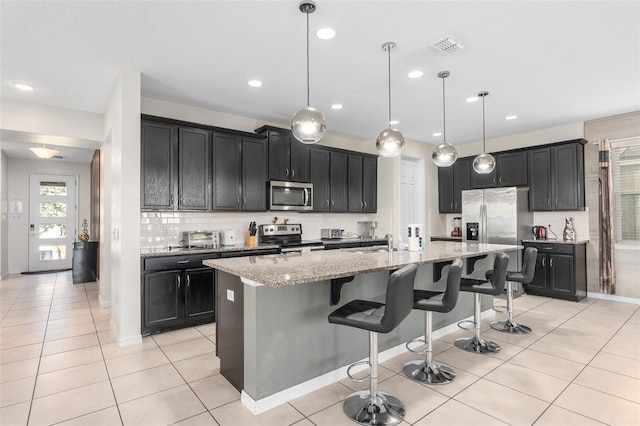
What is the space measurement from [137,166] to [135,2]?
168 cm

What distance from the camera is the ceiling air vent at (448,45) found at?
9.80ft

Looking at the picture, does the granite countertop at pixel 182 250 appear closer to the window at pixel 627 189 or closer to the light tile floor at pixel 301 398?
the light tile floor at pixel 301 398

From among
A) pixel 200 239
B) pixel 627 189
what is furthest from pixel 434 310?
pixel 627 189

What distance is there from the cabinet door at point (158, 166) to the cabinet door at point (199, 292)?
895mm

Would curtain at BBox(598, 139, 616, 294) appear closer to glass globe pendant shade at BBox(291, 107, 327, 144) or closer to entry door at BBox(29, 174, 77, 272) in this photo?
glass globe pendant shade at BBox(291, 107, 327, 144)

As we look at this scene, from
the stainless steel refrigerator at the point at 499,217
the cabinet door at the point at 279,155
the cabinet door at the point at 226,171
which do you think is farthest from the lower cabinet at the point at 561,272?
the cabinet door at the point at 226,171

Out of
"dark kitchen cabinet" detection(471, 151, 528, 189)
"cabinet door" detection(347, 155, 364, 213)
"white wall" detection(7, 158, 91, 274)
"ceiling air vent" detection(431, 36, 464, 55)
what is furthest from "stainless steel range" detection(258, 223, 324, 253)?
"white wall" detection(7, 158, 91, 274)

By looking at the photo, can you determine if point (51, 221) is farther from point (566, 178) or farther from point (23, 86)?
point (566, 178)

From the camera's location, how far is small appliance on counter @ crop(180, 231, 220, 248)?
4.48 metres

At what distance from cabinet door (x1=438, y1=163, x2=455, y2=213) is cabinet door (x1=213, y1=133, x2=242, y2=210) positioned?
4.58 metres

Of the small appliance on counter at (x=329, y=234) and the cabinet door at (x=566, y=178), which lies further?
the small appliance on counter at (x=329, y=234)

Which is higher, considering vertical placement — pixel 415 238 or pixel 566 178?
pixel 566 178

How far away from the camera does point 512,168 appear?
20.3 feet

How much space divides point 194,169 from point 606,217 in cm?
619
